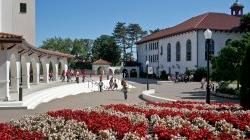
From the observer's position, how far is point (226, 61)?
120 ft

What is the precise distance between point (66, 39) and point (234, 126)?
4690 inches

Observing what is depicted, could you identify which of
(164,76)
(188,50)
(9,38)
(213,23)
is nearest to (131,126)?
(9,38)

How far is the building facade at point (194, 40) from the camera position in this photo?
7188 cm


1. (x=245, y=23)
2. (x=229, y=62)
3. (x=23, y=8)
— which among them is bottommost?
(x=229, y=62)

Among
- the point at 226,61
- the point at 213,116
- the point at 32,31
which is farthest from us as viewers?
the point at 32,31

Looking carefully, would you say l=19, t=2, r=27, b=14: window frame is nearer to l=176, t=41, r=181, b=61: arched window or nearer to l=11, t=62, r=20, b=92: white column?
l=11, t=62, r=20, b=92: white column

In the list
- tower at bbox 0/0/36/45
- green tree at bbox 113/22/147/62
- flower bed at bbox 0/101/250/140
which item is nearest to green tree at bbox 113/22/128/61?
green tree at bbox 113/22/147/62

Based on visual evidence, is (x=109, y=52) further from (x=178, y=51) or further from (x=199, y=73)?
(x=199, y=73)

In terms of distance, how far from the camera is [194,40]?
72.2m

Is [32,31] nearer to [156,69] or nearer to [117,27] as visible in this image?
[156,69]

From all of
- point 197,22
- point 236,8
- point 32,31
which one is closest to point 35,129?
point 32,31

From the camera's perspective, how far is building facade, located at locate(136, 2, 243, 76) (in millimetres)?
71875

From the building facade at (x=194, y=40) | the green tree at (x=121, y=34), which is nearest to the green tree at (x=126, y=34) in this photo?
the green tree at (x=121, y=34)

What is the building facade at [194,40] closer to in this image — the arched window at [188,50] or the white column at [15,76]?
the arched window at [188,50]
